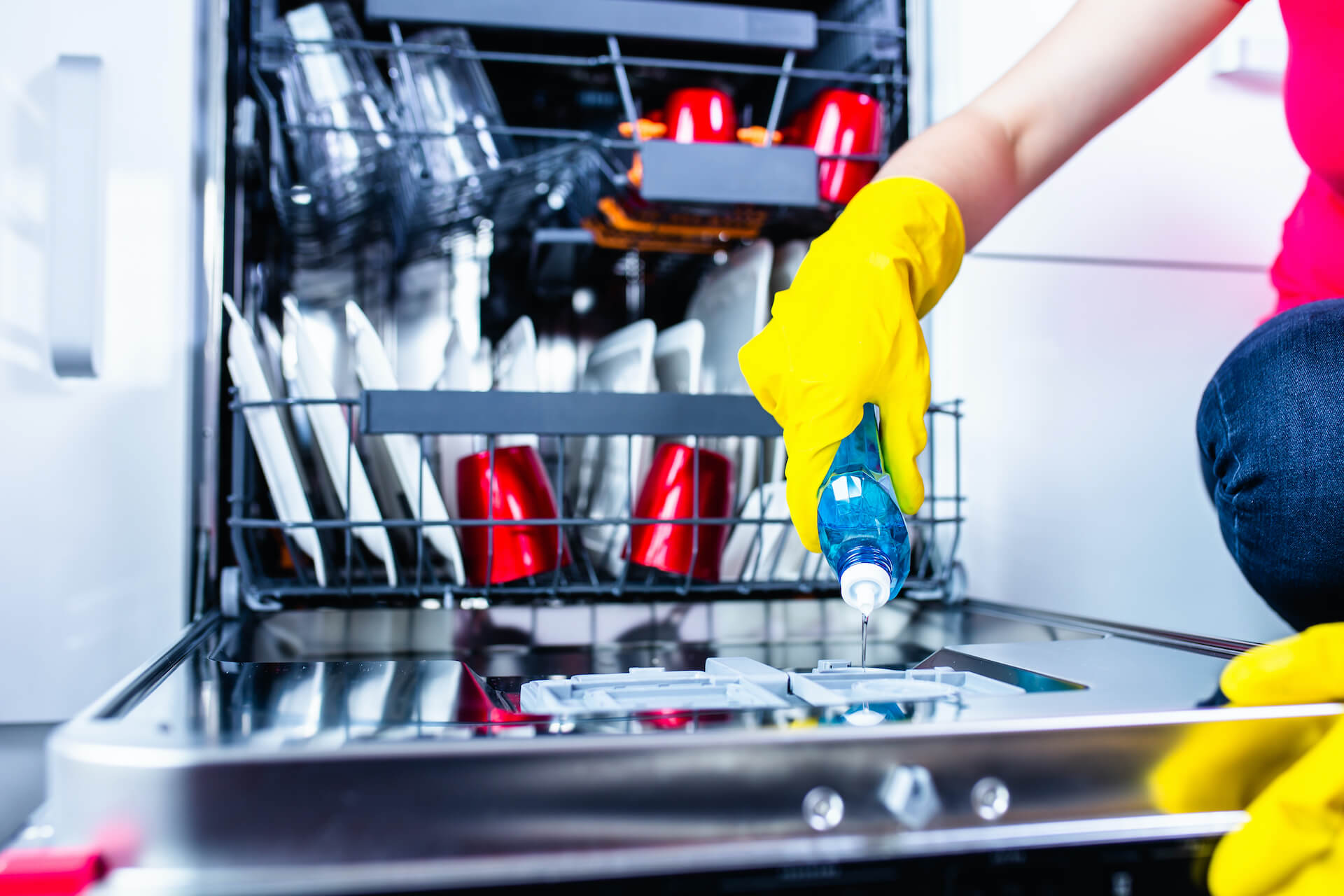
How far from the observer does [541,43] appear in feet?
3.41

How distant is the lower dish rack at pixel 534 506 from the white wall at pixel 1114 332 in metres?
0.08

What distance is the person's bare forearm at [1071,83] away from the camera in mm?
821

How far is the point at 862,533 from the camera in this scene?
566 mm

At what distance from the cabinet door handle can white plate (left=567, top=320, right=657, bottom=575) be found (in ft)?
1.43

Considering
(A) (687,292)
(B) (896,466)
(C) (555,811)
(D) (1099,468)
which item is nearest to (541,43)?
(A) (687,292)

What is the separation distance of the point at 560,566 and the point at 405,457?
16 cm

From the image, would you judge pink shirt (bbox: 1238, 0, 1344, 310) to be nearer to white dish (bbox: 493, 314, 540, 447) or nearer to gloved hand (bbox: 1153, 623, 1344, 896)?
gloved hand (bbox: 1153, 623, 1344, 896)

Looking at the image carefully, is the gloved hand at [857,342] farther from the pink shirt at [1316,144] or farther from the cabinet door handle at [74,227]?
the cabinet door handle at [74,227]

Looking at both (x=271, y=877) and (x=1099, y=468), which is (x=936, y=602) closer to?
(x=1099, y=468)

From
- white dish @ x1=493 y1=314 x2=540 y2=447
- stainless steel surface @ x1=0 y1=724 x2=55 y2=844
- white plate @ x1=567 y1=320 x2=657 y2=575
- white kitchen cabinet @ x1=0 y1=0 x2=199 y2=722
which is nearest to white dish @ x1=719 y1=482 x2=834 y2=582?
white plate @ x1=567 y1=320 x2=657 y2=575

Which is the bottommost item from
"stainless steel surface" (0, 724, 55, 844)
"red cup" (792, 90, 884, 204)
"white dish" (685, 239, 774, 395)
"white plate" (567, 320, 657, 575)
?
"stainless steel surface" (0, 724, 55, 844)

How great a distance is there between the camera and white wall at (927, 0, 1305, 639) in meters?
1.00

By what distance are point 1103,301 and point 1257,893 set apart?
29.0 inches

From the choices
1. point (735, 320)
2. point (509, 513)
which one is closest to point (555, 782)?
point (509, 513)
